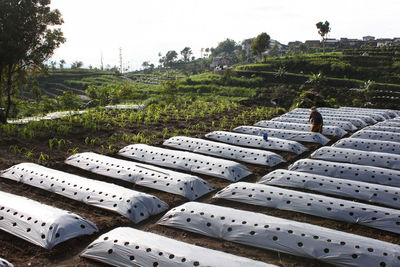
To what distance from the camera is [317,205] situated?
528 centimetres

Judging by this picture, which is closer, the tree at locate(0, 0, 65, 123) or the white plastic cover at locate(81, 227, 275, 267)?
the white plastic cover at locate(81, 227, 275, 267)

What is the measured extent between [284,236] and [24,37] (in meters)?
10.8

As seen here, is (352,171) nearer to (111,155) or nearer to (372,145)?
(372,145)

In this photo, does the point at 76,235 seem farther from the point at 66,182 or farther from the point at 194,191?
the point at 194,191

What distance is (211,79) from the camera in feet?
128

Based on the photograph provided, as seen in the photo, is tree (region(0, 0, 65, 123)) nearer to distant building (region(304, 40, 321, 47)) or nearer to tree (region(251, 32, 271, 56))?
tree (region(251, 32, 271, 56))

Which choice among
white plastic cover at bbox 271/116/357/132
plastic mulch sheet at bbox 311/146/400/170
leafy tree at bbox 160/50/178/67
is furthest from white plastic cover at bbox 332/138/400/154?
leafy tree at bbox 160/50/178/67

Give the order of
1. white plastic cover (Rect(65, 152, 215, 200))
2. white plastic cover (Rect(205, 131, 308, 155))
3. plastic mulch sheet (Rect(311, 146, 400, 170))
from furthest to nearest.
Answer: white plastic cover (Rect(205, 131, 308, 155)) → plastic mulch sheet (Rect(311, 146, 400, 170)) → white plastic cover (Rect(65, 152, 215, 200))

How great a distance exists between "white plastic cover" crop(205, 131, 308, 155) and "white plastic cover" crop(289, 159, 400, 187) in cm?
157

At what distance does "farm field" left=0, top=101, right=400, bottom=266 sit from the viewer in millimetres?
4227

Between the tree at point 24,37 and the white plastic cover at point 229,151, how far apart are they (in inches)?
233

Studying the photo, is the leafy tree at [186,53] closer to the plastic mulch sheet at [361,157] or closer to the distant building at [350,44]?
the distant building at [350,44]

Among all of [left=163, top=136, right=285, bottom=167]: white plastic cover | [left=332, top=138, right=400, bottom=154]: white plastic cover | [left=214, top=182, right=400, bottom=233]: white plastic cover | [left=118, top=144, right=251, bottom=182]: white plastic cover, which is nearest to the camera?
[left=214, top=182, right=400, bottom=233]: white plastic cover

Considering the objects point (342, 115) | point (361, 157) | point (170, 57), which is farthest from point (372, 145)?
point (170, 57)
